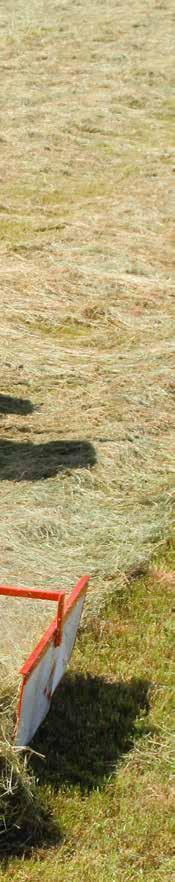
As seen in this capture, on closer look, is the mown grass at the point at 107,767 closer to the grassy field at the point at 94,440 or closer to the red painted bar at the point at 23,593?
the grassy field at the point at 94,440

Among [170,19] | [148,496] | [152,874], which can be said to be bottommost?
[170,19]

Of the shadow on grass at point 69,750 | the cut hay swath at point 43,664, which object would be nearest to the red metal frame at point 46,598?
the cut hay swath at point 43,664

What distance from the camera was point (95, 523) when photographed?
22.9 ft

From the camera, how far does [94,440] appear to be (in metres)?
8.13

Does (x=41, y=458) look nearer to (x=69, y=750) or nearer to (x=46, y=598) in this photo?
(x=69, y=750)

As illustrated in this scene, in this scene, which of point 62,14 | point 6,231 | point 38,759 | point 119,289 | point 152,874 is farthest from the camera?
point 62,14

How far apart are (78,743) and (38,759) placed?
0.24 meters

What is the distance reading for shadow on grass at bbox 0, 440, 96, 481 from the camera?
7.56 metres

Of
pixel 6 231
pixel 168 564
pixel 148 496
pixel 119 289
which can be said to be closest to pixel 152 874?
pixel 168 564

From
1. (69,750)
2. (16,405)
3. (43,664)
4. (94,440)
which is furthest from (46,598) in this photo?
(16,405)

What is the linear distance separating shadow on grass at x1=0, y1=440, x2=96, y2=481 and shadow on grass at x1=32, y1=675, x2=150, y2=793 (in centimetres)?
212

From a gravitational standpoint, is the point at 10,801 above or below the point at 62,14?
above

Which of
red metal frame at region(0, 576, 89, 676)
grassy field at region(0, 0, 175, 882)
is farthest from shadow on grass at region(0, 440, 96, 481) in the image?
red metal frame at region(0, 576, 89, 676)

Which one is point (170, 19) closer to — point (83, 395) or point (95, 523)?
point (83, 395)
